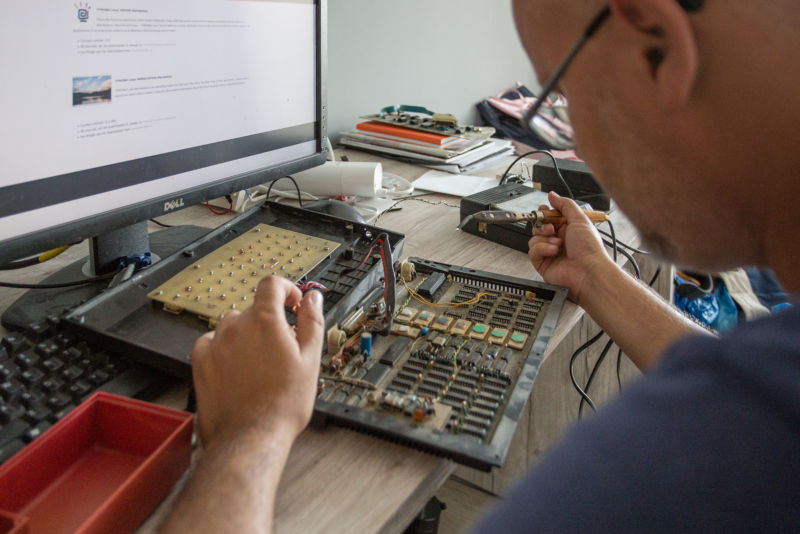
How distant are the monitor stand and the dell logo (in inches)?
3.8

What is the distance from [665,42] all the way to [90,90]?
627 mm

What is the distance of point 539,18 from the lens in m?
0.53

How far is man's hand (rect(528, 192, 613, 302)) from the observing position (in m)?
0.96

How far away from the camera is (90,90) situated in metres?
0.72

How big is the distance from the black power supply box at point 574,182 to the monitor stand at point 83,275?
81 cm

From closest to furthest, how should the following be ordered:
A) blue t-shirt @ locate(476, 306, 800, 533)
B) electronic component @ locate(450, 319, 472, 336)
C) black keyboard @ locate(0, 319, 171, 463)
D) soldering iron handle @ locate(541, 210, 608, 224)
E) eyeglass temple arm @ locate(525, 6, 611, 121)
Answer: blue t-shirt @ locate(476, 306, 800, 533) < eyeglass temple arm @ locate(525, 6, 611, 121) < black keyboard @ locate(0, 319, 171, 463) < electronic component @ locate(450, 319, 472, 336) < soldering iron handle @ locate(541, 210, 608, 224)

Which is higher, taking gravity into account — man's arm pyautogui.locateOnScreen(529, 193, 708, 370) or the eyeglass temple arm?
the eyeglass temple arm

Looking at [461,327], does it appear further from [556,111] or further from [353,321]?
[556,111]

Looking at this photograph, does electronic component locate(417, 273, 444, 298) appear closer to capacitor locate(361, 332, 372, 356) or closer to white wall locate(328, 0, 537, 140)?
capacitor locate(361, 332, 372, 356)

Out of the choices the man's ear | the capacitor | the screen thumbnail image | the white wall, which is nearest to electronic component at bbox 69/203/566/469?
the capacitor

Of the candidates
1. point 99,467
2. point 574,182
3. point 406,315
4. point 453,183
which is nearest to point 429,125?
point 453,183

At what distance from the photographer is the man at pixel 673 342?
1.12 ft

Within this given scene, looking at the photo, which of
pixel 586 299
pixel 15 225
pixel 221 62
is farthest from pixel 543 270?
pixel 15 225

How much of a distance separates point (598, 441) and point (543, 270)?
0.66 meters
